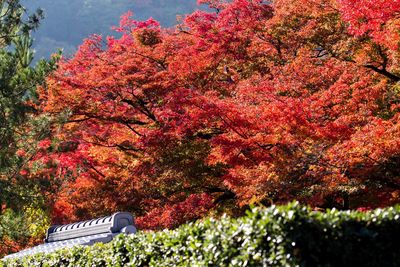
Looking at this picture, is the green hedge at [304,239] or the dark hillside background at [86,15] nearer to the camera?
the green hedge at [304,239]

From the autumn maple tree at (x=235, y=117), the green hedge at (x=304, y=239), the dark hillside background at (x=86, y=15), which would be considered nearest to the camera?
the green hedge at (x=304, y=239)

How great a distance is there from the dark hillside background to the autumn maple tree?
92.8 meters

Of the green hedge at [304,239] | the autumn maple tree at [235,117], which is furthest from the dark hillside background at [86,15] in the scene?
the green hedge at [304,239]

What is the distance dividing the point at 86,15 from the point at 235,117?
363ft

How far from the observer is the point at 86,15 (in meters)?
118

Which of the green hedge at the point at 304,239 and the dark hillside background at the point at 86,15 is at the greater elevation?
the dark hillside background at the point at 86,15

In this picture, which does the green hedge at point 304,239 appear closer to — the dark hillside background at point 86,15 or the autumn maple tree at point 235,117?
the autumn maple tree at point 235,117

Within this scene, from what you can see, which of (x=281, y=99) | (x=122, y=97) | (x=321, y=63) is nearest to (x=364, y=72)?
(x=321, y=63)

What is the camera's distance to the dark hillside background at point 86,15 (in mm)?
112625

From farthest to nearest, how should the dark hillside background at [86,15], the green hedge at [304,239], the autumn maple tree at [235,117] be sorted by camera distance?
the dark hillside background at [86,15] → the autumn maple tree at [235,117] → the green hedge at [304,239]

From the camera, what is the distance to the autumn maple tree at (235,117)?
12.5m

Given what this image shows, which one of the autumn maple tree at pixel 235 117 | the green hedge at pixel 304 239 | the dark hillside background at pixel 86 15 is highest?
the dark hillside background at pixel 86 15

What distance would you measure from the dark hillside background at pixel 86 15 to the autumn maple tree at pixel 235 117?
9283 centimetres

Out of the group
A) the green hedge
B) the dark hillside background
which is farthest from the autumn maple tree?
the dark hillside background
